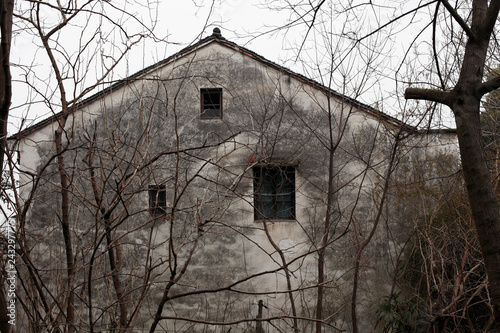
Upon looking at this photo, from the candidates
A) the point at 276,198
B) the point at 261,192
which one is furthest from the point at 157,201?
the point at 276,198

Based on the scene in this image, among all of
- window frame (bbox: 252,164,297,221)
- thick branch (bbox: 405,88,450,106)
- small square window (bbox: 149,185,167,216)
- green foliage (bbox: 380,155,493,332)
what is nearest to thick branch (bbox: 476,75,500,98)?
thick branch (bbox: 405,88,450,106)

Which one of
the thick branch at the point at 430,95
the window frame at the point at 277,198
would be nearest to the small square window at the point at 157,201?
the window frame at the point at 277,198

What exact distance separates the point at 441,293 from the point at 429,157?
141 inches

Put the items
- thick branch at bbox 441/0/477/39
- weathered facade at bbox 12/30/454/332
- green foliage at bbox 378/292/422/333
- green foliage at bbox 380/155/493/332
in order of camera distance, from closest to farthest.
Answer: thick branch at bbox 441/0/477/39, green foliage at bbox 380/155/493/332, green foliage at bbox 378/292/422/333, weathered facade at bbox 12/30/454/332

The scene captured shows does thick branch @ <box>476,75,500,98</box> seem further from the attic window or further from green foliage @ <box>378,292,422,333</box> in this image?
the attic window

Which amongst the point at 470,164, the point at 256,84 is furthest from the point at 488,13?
the point at 256,84

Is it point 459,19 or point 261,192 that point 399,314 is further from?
point 459,19

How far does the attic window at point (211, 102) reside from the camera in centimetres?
988

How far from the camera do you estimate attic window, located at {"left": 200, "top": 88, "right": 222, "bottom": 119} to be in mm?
9883

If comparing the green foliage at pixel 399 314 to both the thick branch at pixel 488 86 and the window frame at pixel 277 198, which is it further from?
the thick branch at pixel 488 86

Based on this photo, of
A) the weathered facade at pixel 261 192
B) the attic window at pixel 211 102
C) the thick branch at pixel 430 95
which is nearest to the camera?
the thick branch at pixel 430 95

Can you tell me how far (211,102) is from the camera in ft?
32.4

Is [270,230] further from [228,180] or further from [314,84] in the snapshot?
[314,84]

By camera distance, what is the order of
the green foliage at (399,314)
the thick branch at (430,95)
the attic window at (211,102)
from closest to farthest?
the thick branch at (430,95) < the green foliage at (399,314) < the attic window at (211,102)
